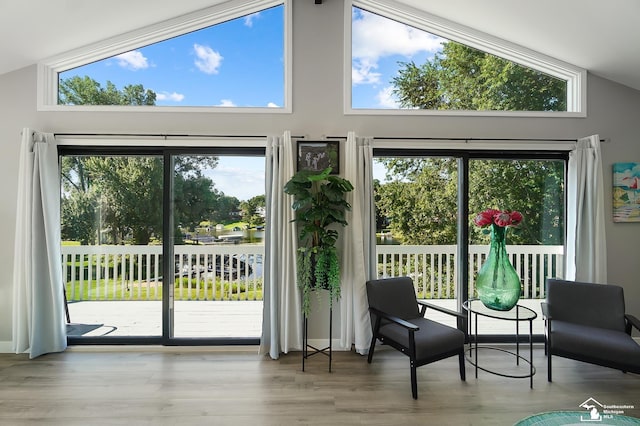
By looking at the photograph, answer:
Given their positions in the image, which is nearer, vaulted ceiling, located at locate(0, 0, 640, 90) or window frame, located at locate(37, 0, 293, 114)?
vaulted ceiling, located at locate(0, 0, 640, 90)

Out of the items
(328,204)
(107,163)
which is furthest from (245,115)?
(107,163)

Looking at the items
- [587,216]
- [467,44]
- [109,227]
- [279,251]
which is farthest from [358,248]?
[109,227]

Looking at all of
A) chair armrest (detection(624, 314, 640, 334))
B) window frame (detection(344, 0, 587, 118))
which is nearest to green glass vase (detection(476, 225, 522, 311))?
chair armrest (detection(624, 314, 640, 334))

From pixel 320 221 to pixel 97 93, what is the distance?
267 centimetres

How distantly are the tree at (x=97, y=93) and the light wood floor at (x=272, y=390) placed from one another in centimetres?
253

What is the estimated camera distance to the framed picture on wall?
3.16 m

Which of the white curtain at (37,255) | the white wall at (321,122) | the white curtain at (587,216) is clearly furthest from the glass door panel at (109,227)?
the white curtain at (587,216)

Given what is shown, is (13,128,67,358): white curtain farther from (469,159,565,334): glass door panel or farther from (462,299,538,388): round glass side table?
(469,159,565,334): glass door panel

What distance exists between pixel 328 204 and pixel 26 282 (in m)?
2.95

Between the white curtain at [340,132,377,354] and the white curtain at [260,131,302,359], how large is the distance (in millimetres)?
492

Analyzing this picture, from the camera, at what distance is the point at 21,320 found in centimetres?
299

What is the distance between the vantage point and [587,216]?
3133 mm

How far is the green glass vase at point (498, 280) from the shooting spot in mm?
2688

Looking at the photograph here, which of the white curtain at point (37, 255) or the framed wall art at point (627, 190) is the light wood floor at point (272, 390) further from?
the framed wall art at point (627, 190)
